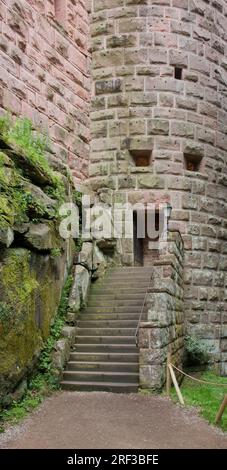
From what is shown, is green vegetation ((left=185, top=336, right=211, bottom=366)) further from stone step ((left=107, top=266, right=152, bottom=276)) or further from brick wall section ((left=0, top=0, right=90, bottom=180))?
brick wall section ((left=0, top=0, right=90, bottom=180))

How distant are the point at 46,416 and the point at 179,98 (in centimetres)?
875

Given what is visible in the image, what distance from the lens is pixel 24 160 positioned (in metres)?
7.95

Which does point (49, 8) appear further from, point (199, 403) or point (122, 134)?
point (199, 403)

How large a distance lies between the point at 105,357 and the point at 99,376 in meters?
0.45

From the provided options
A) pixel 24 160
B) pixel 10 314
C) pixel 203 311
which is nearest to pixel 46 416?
pixel 10 314

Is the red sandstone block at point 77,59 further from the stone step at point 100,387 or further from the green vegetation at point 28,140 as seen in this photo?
the stone step at point 100,387

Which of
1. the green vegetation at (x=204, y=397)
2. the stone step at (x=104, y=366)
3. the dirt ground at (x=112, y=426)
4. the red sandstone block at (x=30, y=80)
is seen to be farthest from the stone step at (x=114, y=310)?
the red sandstone block at (x=30, y=80)

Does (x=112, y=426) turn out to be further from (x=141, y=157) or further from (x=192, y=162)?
(x=192, y=162)

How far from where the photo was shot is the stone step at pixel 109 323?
903 centimetres

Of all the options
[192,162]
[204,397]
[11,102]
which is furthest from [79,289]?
[192,162]

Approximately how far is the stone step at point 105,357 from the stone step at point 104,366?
0.38 ft

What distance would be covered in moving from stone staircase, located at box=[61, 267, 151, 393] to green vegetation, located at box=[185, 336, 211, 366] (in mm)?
2046

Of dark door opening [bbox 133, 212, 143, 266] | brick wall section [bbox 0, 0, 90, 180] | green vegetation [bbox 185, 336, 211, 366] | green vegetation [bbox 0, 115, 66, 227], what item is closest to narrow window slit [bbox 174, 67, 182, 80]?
brick wall section [bbox 0, 0, 90, 180]

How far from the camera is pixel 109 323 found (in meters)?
9.16
